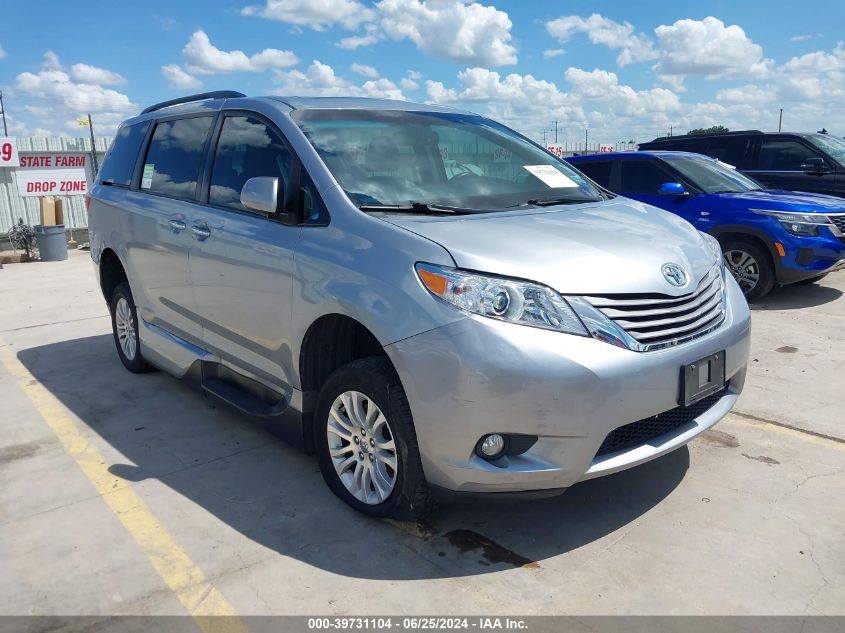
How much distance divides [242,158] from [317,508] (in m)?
1.95

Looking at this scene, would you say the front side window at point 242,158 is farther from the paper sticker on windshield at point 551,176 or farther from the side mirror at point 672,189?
the side mirror at point 672,189

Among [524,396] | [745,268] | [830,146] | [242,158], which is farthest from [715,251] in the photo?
[830,146]

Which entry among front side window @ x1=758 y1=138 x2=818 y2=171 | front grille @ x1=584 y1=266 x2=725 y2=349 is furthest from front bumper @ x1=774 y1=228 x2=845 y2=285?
front grille @ x1=584 y1=266 x2=725 y2=349

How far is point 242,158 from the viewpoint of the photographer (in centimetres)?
386

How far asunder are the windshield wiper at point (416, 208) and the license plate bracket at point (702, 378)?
1180 millimetres

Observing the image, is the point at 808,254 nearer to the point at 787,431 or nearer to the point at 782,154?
the point at 782,154

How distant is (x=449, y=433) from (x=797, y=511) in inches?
69.2

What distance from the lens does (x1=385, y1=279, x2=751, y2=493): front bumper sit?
2.54 metres

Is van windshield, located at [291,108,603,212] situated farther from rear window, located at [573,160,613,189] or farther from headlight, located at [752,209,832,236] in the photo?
rear window, located at [573,160,613,189]

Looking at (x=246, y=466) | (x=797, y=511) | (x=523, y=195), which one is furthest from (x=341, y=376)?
(x=797, y=511)

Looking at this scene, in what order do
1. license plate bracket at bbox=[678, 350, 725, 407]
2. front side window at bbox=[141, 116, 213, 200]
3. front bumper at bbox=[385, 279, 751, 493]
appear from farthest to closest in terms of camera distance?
front side window at bbox=[141, 116, 213, 200]
license plate bracket at bbox=[678, 350, 725, 407]
front bumper at bbox=[385, 279, 751, 493]

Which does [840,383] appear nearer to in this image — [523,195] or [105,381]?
[523,195]

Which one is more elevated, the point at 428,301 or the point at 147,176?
the point at 147,176

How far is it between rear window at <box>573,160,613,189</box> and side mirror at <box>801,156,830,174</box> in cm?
329
